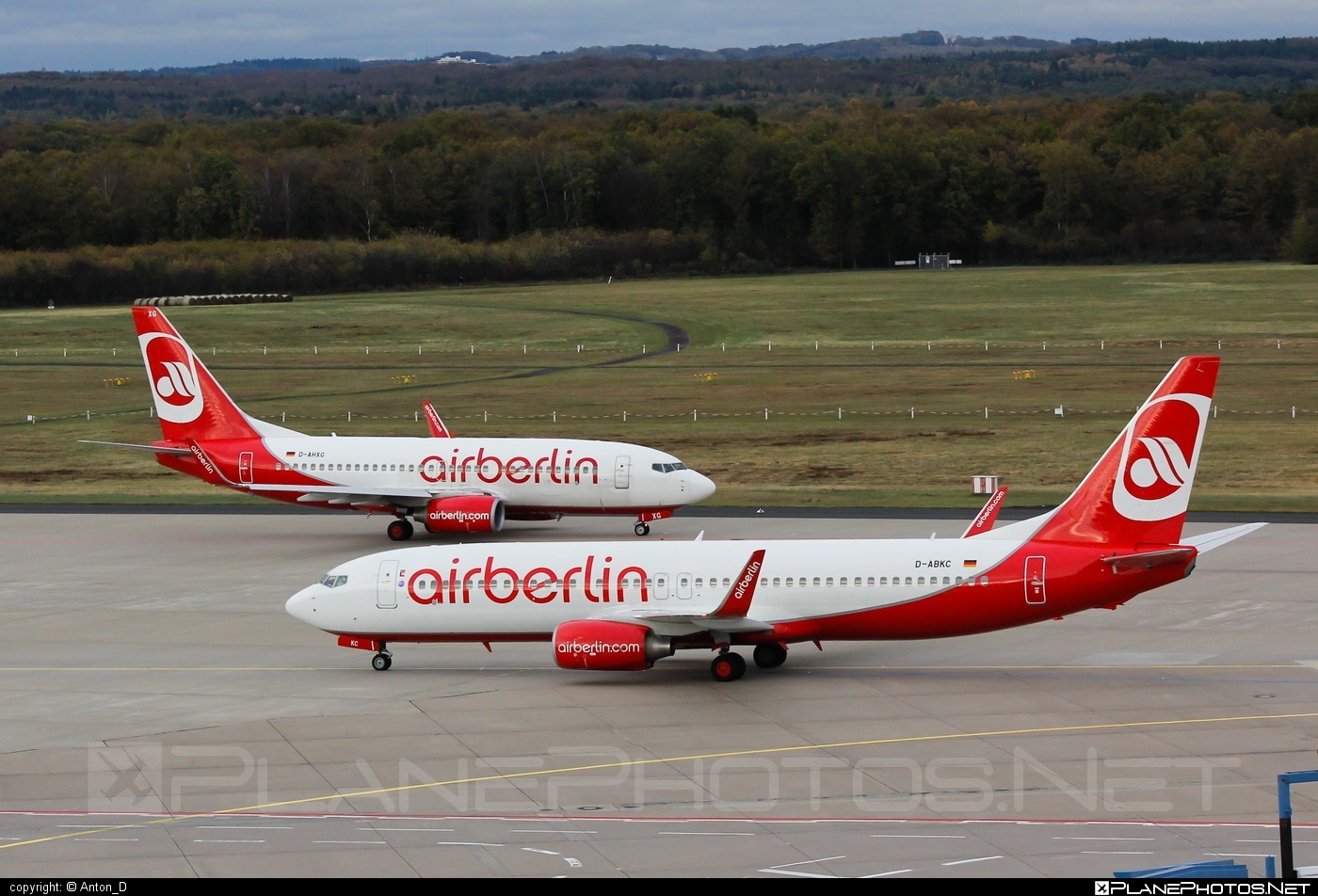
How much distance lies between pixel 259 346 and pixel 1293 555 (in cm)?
11775

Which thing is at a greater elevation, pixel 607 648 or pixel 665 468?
pixel 607 648

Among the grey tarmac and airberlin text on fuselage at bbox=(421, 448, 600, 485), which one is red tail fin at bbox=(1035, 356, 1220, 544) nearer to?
the grey tarmac

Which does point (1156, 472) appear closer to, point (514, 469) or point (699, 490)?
point (699, 490)

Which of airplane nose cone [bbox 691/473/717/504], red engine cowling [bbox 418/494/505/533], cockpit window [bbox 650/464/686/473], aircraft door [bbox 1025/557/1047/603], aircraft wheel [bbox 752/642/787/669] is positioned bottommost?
red engine cowling [bbox 418/494/505/533]

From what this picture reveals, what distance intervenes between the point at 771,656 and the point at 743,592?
3.85 metres

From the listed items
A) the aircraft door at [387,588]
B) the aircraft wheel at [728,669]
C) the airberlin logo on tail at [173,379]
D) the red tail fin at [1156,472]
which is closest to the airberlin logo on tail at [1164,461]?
the red tail fin at [1156,472]

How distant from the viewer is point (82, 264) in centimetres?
19550

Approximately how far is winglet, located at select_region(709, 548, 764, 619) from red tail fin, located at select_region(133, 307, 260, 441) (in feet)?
111

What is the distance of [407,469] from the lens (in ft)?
214

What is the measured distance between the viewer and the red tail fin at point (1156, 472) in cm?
3922

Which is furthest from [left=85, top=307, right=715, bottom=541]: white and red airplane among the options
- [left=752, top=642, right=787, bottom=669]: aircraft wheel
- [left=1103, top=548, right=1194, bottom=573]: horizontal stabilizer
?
[left=1103, top=548, right=1194, bottom=573]: horizontal stabilizer

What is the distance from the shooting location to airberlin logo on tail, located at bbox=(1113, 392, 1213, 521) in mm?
39250
